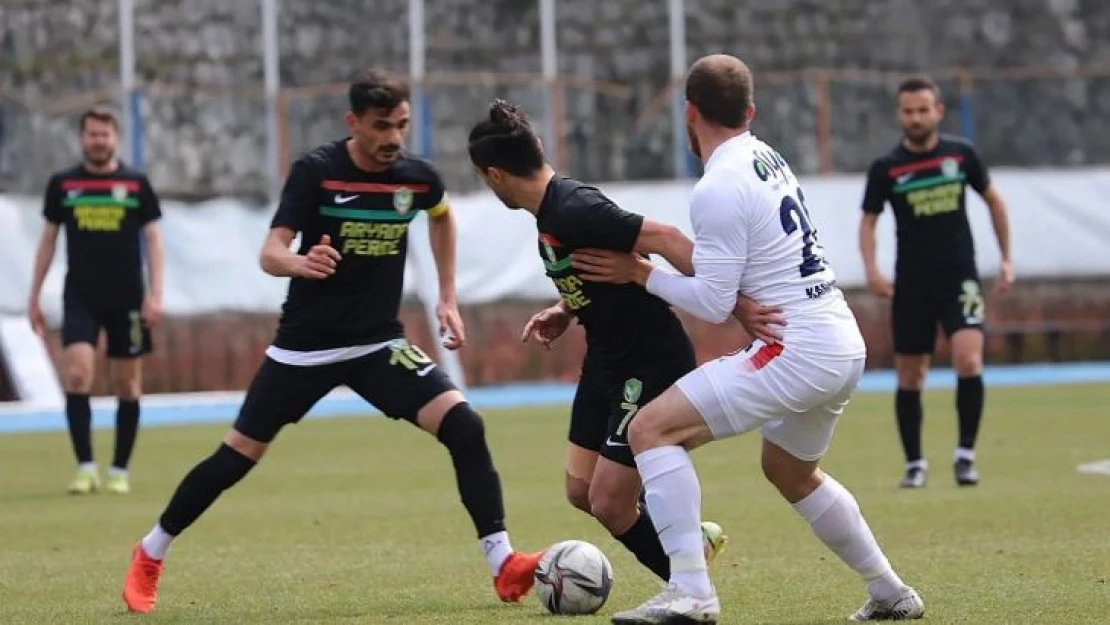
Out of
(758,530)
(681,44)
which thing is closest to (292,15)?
(681,44)

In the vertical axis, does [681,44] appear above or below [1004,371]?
above

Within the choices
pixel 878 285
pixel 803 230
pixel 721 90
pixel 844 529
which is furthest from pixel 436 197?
pixel 878 285

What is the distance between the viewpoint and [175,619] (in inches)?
307

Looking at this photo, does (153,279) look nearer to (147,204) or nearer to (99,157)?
(147,204)

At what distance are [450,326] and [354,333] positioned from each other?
36 cm

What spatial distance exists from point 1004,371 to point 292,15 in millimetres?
9812

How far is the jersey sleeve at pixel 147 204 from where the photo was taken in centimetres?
1335

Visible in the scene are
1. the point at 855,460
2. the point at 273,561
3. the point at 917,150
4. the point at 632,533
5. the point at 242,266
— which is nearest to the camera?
the point at 632,533

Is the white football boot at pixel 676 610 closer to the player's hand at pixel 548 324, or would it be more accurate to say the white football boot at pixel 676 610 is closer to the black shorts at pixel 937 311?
the player's hand at pixel 548 324

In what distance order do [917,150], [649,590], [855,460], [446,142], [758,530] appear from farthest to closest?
[446,142] → [855,460] → [917,150] → [758,530] → [649,590]

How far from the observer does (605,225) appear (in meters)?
6.97

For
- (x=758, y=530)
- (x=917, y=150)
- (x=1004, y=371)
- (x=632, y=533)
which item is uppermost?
(x=917, y=150)

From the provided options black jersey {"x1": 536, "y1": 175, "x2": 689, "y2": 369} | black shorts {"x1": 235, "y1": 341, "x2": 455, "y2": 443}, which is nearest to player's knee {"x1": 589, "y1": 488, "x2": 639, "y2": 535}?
black jersey {"x1": 536, "y1": 175, "x2": 689, "y2": 369}

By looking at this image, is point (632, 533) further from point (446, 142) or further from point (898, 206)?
point (446, 142)
